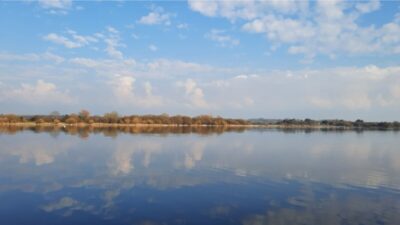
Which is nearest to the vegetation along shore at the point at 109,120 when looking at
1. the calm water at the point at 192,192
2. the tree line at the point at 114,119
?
the tree line at the point at 114,119

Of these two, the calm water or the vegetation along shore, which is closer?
the calm water

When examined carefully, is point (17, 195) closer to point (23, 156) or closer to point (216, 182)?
point (216, 182)

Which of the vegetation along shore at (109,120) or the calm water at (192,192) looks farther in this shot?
the vegetation along shore at (109,120)

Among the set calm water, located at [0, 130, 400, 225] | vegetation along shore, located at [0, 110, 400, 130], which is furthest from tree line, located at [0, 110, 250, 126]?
calm water, located at [0, 130, 400, 225]

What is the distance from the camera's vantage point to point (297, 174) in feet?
57.9

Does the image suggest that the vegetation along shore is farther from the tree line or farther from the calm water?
the calm water

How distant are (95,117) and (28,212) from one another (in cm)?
11818

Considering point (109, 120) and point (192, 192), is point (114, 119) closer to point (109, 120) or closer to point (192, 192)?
point (109, 120)

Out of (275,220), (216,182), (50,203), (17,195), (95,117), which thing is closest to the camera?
(275,220)

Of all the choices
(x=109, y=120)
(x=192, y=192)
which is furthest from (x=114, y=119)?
(x=192, y=192)

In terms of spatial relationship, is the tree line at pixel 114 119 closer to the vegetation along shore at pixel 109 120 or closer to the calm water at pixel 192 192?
the vegetation along shore at pixel 109 120

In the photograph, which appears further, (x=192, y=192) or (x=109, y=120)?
(x=109, y=120)

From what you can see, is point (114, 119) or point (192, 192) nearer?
point (192, 192)

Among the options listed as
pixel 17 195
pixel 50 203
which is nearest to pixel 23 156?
pixel 17 195
